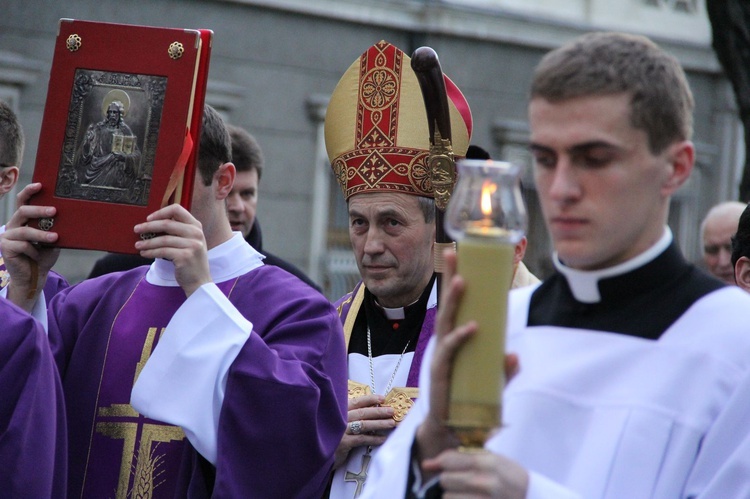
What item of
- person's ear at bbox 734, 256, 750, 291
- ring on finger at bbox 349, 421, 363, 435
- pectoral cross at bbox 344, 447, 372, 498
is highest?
person's ear at bbox 734, 256, 750, 291

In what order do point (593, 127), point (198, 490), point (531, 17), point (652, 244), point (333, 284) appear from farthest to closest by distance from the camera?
point (531, 17) → point (333, 284) → point (198, 490) → point (652, 244) → point (593, 127)

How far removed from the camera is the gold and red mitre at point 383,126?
4.41 meters

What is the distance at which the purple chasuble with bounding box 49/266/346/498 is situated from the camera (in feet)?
11.5

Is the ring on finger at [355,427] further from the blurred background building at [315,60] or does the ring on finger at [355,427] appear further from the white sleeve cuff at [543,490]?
the blurred background building at [315,60]

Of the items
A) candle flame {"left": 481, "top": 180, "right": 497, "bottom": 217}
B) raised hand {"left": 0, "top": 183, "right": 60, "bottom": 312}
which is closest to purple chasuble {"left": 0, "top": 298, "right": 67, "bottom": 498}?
raised hand {"left": 0, "top": 183, "right": 60, "bottom": 312}

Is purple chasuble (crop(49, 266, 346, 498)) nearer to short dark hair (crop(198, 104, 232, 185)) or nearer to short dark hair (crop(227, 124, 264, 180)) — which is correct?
short dark hair (crop(198, 104, 232, 185))

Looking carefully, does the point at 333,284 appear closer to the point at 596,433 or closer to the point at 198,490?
the point at 198,490

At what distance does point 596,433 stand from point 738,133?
15894 mm

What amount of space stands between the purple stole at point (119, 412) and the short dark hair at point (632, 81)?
1.85 meters

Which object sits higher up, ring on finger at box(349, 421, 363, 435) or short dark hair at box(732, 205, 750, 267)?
short dark hair at box(732, 205, 750, 267)

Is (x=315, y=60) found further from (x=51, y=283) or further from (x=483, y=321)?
(x=483, y=321)

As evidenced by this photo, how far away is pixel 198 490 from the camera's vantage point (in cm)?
354

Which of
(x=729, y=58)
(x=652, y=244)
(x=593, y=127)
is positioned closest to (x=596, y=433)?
(x=652, y=244)

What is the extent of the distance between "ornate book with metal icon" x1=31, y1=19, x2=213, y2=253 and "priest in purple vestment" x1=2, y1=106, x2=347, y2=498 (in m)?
0.08
